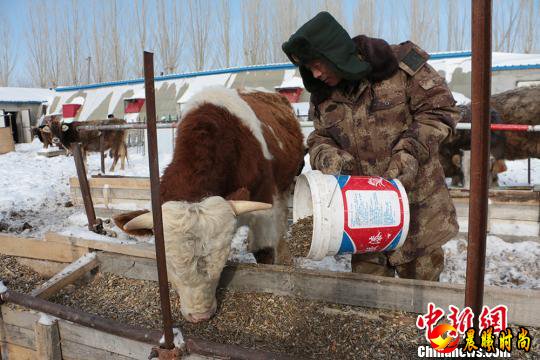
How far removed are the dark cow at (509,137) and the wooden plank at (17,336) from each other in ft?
23.9

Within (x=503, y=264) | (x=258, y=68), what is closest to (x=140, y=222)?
(x=503, y=264)

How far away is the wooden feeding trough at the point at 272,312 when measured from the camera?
192 cm

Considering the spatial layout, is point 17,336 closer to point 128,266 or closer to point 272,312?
point 128,266

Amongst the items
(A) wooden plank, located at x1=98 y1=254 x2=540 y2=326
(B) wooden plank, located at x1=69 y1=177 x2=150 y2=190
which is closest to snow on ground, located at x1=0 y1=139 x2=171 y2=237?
(B) wooden plank, located at x1=69 y1=177 x2=150 y2=190

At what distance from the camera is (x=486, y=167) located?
0.90 m

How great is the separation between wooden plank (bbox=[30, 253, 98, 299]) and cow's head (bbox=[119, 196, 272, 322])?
2.26 feet

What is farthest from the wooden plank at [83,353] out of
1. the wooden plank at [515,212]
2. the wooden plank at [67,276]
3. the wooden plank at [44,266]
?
the wooden plank at [515,212]

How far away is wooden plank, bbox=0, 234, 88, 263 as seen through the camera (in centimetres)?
304

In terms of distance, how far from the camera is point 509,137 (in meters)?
7.71

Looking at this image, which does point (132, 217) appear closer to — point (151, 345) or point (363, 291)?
point (151, 345)

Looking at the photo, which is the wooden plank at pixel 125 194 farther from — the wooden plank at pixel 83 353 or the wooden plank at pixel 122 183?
the wooden plank at pixel 83 353

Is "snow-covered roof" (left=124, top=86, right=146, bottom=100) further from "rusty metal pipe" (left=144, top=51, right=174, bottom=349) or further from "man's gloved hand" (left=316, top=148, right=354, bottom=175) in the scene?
"rusty metal pipe" (left=144, top=51, right=174, bottom=349)

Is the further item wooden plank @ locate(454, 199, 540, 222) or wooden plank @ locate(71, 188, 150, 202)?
wooden plank @ locate(71, 188, 150, 202)

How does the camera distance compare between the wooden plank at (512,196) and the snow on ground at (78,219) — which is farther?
the wooden plank at (512,196)
